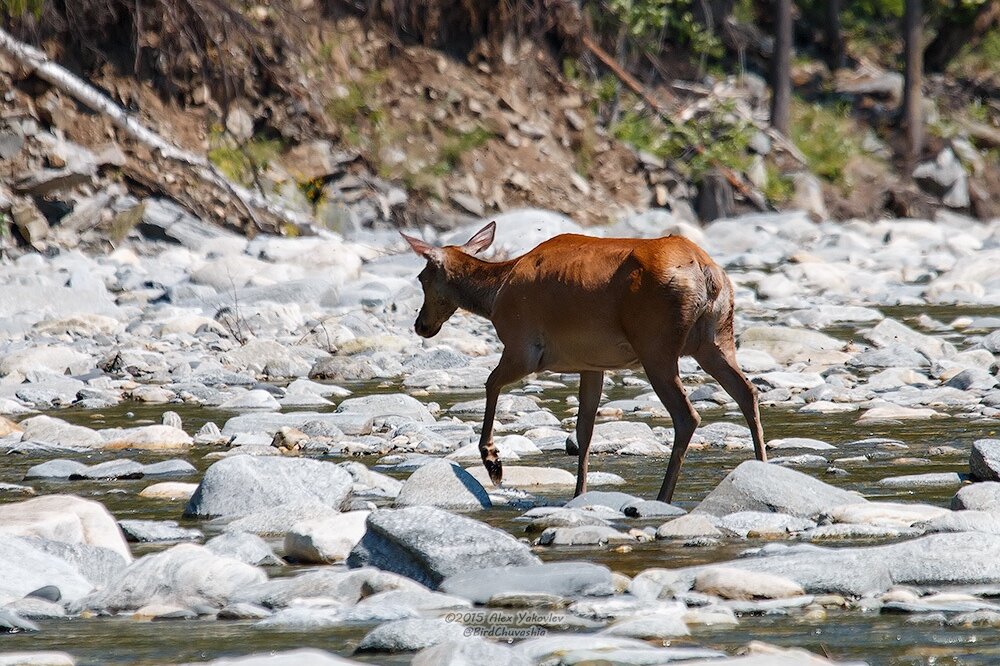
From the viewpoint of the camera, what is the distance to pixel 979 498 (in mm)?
6031

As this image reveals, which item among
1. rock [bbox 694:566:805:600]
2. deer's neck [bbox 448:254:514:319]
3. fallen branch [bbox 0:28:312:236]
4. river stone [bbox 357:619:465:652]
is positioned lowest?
river stone [bbox 357:619:465:652]

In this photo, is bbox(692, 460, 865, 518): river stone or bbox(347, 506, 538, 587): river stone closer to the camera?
bbox(347, 506, 538, 587): river stone

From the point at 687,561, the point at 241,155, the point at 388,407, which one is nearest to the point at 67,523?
the point at 687,561

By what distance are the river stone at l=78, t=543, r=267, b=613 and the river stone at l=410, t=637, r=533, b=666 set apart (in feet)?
4.41

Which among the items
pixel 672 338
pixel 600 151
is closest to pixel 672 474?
pixel 672 338

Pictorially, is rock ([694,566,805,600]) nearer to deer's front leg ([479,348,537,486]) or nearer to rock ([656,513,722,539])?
rock ([656,513,722,539])

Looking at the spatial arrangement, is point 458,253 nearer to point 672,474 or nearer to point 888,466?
point 672,474

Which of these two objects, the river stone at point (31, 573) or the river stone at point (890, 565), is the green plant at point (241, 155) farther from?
the river stone at point (890, 565)

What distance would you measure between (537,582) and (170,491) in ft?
9.57

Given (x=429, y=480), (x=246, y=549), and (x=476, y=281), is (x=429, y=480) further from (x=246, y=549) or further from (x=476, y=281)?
(x=476, y=281)

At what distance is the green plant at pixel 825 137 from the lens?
115 feet

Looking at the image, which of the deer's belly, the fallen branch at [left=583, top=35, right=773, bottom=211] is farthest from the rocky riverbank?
the fallen branch at [left=583, top=35, right=773, bottom=211]

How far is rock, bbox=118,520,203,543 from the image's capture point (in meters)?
6.02

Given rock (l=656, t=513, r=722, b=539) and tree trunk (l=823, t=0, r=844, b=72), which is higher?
tree trunk (l=823, t=0, r=844, b=72)
